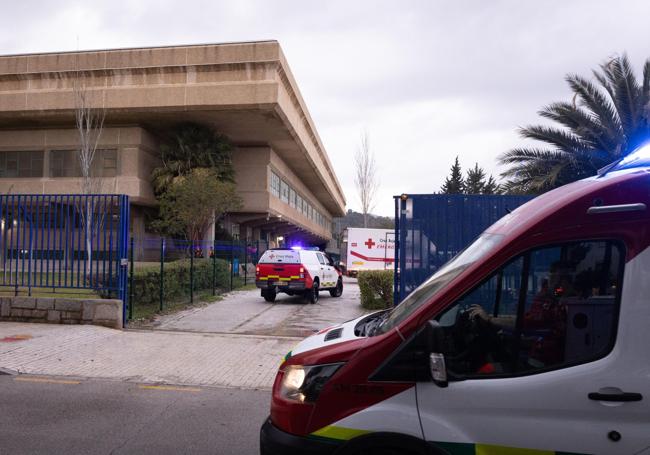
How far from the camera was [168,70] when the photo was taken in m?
27.7

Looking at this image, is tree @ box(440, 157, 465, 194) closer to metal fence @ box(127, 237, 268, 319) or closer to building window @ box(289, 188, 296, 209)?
building window @ box(289, 188, 296, 209)

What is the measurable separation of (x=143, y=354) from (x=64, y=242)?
4.18m

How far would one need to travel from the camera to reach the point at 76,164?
2908 cm

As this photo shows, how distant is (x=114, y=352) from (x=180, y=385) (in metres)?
2.30

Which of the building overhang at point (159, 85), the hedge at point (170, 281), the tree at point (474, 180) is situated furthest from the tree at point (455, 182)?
the hedge at point (170, 281)

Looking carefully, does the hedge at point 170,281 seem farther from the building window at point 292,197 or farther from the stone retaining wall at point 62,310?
the building window at point 292,197

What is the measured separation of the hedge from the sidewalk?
2.68 meters

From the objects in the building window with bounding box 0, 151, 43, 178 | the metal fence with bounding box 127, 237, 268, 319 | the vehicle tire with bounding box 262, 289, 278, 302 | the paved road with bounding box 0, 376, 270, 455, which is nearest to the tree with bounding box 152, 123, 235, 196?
the building window with bounding box 0, 151, 43, 178

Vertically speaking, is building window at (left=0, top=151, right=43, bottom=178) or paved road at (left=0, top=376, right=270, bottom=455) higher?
building window at (left=0, top=151, right=43, bottom=178)

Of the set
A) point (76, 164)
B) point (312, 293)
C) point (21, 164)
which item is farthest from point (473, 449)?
point (21, 164)

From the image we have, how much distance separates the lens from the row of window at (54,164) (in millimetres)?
28609

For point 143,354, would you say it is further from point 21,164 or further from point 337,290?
point 21,164

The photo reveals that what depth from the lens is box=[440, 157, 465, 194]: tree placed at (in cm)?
5063

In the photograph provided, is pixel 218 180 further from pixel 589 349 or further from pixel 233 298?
pixel 589 349
